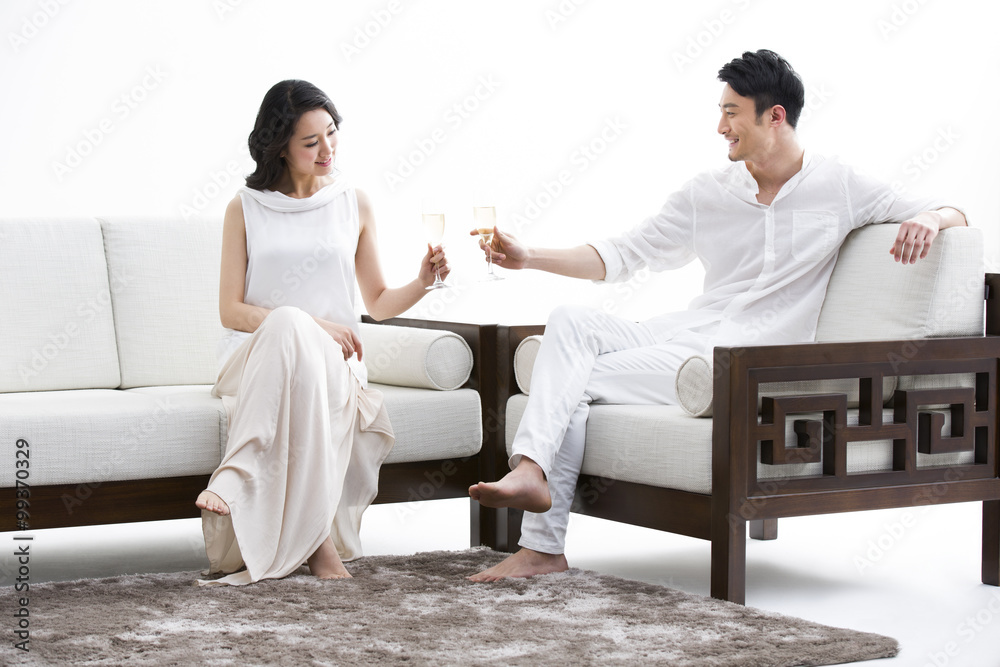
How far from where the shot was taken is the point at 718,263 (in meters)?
3.14

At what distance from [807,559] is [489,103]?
7.99 feet

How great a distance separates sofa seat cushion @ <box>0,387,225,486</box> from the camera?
258cm

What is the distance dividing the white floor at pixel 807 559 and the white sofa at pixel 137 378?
30 centimetres

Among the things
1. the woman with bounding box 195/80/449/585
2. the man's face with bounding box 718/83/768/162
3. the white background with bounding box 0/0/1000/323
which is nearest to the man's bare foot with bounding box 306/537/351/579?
the woman with bounding box 195/80/449/585

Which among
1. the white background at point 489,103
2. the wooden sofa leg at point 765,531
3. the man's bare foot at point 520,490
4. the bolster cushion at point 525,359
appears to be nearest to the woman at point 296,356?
the bolster cushion at point 525,359

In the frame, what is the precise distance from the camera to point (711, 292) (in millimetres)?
3139

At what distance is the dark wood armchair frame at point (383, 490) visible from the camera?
103 inches

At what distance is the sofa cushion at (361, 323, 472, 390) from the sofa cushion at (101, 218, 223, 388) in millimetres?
543

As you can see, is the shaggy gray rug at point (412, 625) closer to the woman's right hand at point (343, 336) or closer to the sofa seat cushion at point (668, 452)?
the sofa seat cushion at point (668, 452)

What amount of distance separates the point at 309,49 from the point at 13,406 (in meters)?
2.12

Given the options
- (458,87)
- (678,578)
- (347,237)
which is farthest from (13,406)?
(458,87)

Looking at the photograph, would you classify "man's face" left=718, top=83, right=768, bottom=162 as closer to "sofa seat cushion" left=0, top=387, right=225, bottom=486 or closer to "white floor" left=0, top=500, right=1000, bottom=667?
"white floor" left=0, top=500, right=1000, bottom=667

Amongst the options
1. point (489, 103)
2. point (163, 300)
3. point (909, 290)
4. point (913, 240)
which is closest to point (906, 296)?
point (909, 290)

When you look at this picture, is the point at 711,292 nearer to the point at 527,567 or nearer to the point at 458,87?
the point at 527,567
